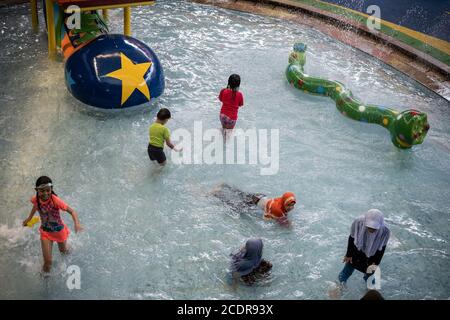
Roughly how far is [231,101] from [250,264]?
8.89ft

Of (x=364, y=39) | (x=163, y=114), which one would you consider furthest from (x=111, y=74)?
(x=364, y=39)

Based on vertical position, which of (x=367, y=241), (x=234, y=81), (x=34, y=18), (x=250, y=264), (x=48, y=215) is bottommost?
(x=250, y=264)

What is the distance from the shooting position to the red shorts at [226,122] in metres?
7.22

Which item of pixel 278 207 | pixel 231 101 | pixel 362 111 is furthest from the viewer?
pixel 362 111

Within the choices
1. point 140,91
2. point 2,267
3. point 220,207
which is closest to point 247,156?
point 220,207

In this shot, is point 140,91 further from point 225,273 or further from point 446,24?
point 446,24

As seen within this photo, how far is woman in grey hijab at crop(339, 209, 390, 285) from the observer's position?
454cm

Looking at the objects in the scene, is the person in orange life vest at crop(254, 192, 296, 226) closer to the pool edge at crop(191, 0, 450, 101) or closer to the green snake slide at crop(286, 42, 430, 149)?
the green snake slide at crop(286, 42, 430, 149)

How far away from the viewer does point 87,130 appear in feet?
24.4

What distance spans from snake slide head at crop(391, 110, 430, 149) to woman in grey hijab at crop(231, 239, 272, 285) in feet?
10.1

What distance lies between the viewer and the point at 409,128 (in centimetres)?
704

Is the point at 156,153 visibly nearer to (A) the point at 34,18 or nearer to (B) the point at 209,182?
(B) the point at 209,182

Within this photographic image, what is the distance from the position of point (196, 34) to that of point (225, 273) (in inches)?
250

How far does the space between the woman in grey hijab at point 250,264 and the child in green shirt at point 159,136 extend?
1857 mm
